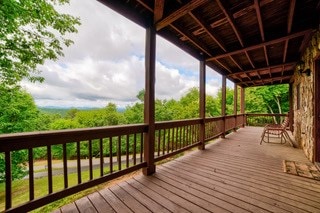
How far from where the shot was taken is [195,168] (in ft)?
10.4

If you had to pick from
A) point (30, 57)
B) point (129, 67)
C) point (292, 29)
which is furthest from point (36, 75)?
point (129, 67)

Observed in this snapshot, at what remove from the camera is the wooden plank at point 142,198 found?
6.07ft

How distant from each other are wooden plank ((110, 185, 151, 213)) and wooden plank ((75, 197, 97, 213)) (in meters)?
0.34

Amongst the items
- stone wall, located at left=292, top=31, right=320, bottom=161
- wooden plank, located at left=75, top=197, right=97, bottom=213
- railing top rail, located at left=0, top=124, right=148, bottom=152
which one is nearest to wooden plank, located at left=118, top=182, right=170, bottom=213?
wooden plank, located at left=75, top=197, right=97, bottom=213

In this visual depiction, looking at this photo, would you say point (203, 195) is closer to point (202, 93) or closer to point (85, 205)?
point (85, 205)

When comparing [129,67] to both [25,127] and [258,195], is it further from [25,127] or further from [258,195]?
[258,195]

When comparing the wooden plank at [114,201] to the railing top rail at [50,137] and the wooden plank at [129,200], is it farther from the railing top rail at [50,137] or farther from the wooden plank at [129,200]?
the railing top rail at [50,137]

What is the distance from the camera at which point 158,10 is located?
8.13 feet

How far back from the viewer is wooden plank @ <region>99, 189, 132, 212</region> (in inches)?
72.0

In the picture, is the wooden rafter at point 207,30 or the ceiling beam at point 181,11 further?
the wooden rafter at point 207,30

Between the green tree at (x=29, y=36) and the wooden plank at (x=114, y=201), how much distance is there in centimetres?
528

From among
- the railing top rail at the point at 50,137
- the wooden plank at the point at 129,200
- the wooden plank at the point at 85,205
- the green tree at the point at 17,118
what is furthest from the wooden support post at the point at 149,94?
the green tree at the point at 17,118

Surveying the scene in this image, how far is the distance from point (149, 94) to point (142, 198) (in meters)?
1.58

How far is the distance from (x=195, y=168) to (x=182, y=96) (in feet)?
96.7
